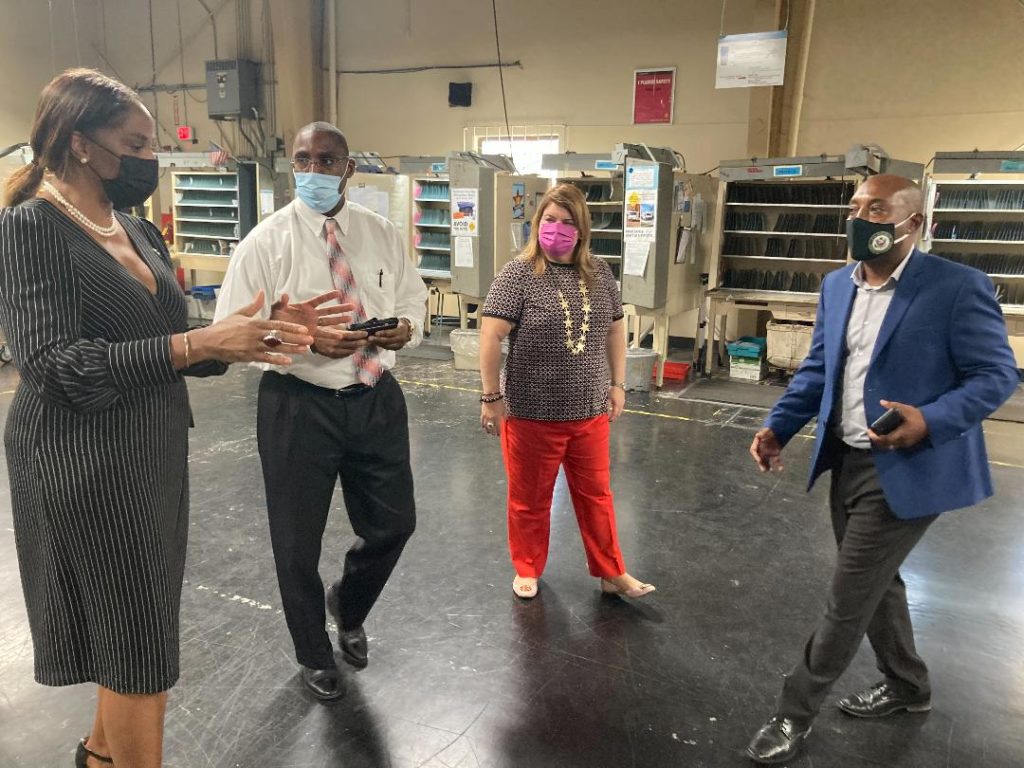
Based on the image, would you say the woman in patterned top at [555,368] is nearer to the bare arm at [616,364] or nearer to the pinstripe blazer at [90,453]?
the bare arm at [616,364]

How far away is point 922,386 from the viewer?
1885mm

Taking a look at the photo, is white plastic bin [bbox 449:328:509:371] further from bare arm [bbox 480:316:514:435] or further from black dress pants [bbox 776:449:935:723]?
black dress pants [bbox 776:449:935:723]

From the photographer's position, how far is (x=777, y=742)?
207 cm

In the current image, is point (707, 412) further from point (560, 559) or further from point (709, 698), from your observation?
point (709, 698)

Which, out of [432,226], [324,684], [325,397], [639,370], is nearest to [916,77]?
[639,370]

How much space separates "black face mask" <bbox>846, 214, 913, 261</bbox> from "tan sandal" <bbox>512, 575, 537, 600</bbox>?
1.72 metres

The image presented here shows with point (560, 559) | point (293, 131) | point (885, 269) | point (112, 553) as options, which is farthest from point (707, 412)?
point (293, 131)

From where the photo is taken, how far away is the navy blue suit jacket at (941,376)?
1.81 meters

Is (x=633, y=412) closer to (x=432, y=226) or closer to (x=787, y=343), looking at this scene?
(x=787, y=343)

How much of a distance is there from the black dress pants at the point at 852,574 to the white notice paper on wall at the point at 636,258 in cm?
421

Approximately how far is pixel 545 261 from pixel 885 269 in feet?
3.74

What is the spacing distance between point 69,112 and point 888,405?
6.15 ft

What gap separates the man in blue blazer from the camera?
183 centimetres

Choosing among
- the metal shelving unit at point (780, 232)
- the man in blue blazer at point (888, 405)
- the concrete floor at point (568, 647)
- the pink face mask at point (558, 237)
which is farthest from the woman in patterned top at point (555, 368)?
the metal shelving unit at point (780, 232)
